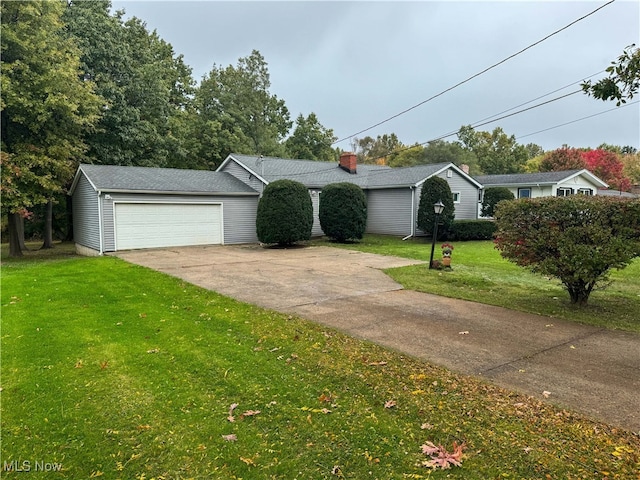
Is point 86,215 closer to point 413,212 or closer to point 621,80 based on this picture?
point 413,212

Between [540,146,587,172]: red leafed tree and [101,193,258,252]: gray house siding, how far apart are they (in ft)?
104

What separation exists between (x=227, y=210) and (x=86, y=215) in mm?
5818

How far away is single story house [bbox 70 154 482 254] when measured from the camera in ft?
51.4

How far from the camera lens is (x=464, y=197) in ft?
73.4

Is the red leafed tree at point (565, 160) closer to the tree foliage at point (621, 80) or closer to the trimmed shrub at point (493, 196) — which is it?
the trimmed shrub at point (493, 196)

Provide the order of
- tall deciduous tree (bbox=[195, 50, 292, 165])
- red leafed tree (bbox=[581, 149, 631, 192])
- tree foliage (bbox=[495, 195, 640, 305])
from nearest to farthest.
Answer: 1. tree foliage (bbox=[495, 195, 640, 305])
2. tall deciduous tree (bbox=[195, 50, 292, 165])
3. red leafed tree (bbox=[581, 149, 631, 192])

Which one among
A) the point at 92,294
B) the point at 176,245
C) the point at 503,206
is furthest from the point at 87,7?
the point at 503,206

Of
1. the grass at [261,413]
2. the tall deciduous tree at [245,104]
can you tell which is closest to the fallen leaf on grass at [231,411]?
the grass at [261,413]

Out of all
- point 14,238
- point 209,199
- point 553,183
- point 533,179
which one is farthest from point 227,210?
point 533,179

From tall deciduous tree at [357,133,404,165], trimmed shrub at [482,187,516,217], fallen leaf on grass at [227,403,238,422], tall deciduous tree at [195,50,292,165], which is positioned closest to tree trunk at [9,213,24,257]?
tall deciduous tree at [195,50,292,165]

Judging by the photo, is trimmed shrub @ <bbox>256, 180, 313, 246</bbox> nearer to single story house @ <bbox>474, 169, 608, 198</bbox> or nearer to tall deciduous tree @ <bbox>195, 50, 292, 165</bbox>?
single story house @ <bbox>474, 169, 608, 198</bbox>

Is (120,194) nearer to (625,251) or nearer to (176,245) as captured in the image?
(176,245)

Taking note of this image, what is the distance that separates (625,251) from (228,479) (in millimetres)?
6064

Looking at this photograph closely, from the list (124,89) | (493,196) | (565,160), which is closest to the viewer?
(124,89)
